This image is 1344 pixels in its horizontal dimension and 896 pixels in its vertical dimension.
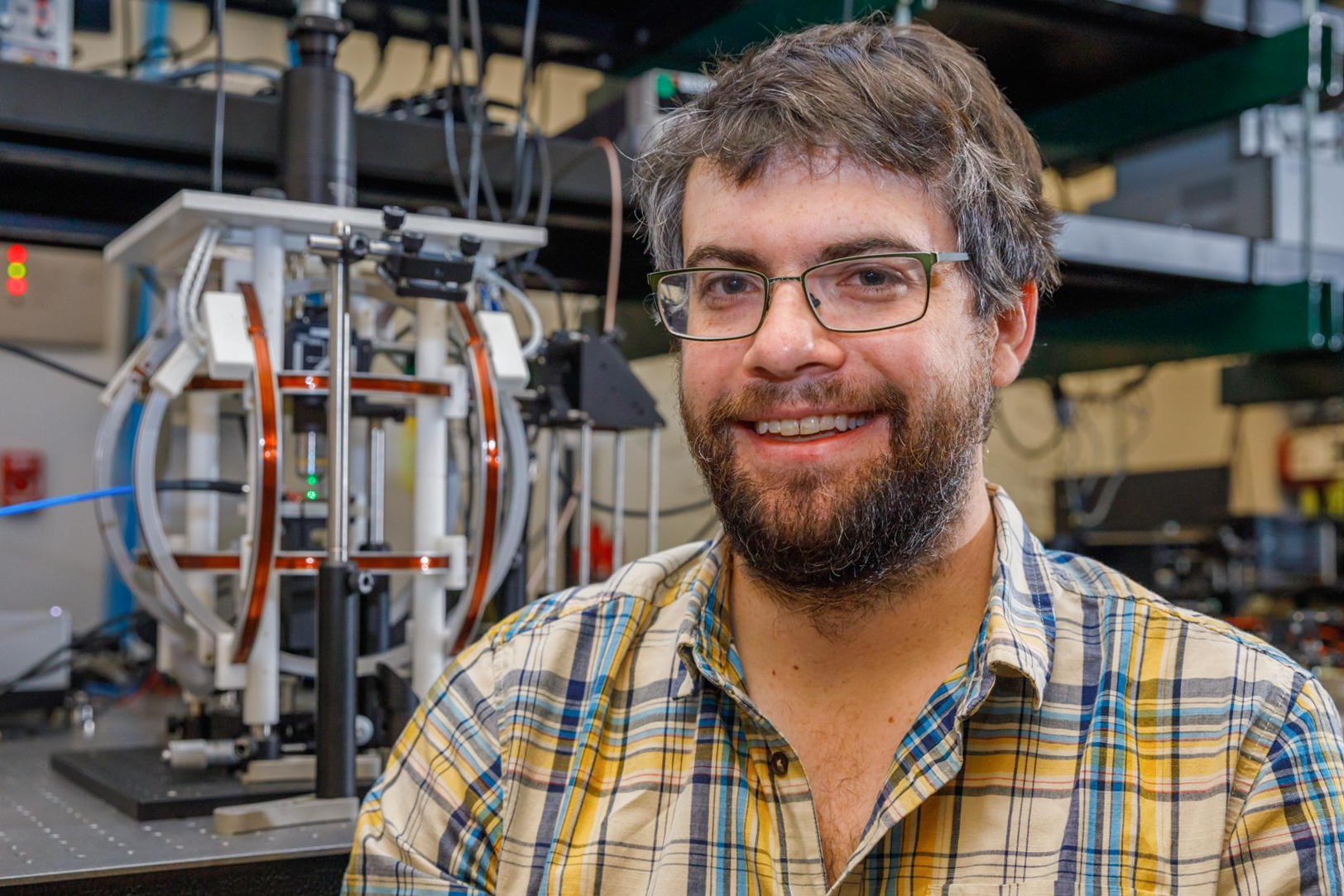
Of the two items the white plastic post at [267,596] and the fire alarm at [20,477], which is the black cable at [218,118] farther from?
the fire alarm at [20,477]

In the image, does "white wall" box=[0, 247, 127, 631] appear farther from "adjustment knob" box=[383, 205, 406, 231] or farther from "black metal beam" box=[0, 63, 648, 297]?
"adjustment knob" box=[383, 205, 406, 231]

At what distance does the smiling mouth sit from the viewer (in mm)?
908

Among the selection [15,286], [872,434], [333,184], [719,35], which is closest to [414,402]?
[333,184]

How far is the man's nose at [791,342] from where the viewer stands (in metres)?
0.89

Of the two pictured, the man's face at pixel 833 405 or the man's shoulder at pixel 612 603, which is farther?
the man's shoulder at pixel 612 603

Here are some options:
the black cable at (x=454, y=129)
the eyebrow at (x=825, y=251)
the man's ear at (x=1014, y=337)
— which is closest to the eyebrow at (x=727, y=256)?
the eyebrow at (x=825, y=251)

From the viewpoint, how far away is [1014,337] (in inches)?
41.8

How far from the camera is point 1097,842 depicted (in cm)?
83

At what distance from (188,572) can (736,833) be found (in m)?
0.78

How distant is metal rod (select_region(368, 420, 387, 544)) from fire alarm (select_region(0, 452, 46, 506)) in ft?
4.54

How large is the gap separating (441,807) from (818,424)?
41cm

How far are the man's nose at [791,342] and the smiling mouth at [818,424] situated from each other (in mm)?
34

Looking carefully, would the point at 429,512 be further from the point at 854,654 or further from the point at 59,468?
the point at 59,468

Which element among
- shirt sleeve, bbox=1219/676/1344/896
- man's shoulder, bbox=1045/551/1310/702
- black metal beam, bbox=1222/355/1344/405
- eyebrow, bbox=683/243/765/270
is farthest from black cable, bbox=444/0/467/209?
black metal beam, bbox=1222/355/1344/405
